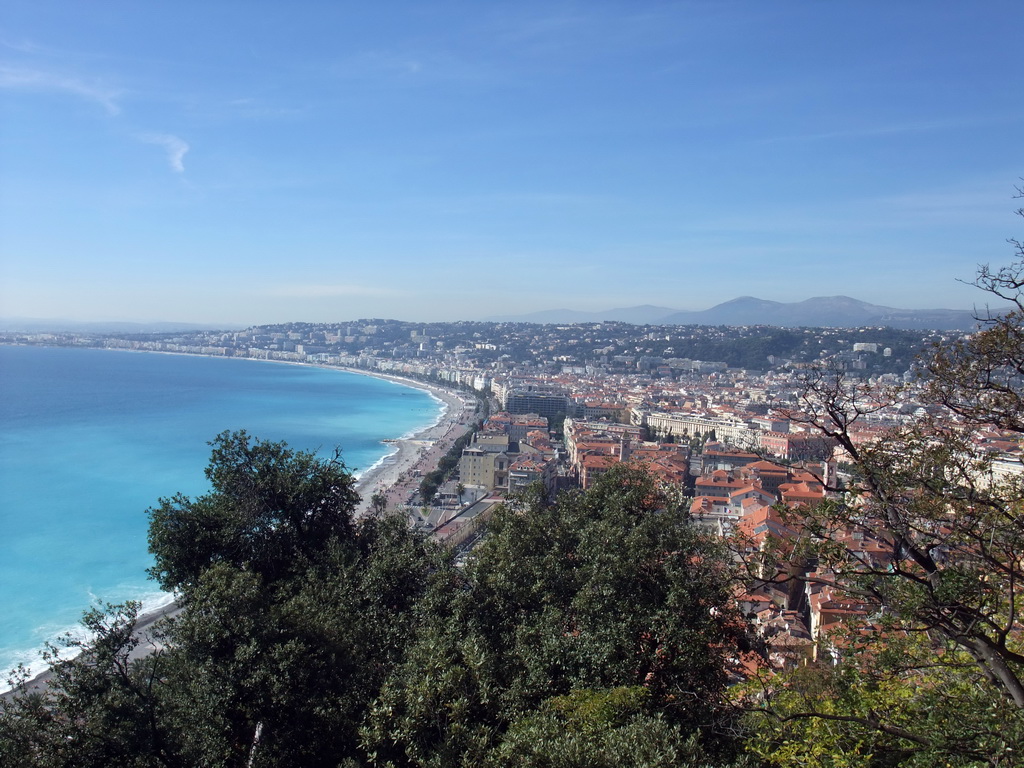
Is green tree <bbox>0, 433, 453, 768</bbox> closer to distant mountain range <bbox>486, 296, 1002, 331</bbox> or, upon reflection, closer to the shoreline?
the shoreline

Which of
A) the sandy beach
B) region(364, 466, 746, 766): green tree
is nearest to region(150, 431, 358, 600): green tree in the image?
region(364, 466, 746, 766): green tree

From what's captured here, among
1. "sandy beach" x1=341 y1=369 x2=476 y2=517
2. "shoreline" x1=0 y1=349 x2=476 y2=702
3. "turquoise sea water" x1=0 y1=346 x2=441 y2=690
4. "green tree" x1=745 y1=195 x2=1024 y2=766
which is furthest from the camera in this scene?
"sandy beach" x1=341 y1=369 x2=476 y2=517

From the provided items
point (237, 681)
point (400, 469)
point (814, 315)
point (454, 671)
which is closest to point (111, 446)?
point (400, 469)

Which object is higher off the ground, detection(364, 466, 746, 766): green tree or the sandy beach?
detection(364, 466, 746, 766): green tree

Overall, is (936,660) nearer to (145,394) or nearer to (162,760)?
(162,760)

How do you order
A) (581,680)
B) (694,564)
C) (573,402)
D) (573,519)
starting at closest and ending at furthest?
(581,680) → (694,564) → (573,519) → (573,402)

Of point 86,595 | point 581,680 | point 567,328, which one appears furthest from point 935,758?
point 567,328
